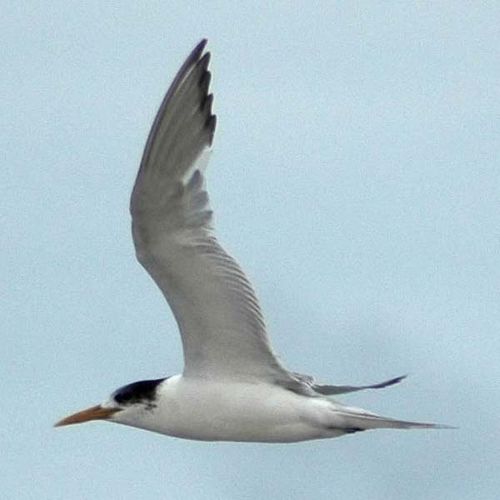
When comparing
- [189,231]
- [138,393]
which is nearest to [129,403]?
[138,393]

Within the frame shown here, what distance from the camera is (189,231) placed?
99.0ft

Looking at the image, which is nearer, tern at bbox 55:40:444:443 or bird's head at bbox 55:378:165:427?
tern at bbox 55:40:444:443

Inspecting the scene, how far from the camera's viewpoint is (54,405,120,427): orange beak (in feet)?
102

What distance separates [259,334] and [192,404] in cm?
63

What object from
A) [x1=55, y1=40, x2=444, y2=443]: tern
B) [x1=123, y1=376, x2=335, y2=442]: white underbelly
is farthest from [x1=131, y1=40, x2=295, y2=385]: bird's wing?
[x1=123, y1=376, x2=335, y2=442]: white underbelly

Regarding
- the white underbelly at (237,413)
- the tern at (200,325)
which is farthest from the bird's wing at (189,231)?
the white underbelly at (237,413)

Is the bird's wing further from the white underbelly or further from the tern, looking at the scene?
the white underbelly

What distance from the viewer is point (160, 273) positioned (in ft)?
99.1

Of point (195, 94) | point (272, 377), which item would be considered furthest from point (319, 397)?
point (195, 94)

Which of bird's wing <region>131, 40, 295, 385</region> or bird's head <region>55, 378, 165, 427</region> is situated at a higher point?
bird's wing <region>131, 40, 295, 385</region>

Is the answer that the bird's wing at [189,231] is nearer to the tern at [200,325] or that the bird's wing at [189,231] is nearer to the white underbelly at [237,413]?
the tern at [200,325]

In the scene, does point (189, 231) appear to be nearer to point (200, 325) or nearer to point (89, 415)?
point (200, 325)

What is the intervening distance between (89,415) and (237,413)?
4.12ft

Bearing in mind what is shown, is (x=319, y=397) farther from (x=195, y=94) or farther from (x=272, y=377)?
(x=195, y=94)
